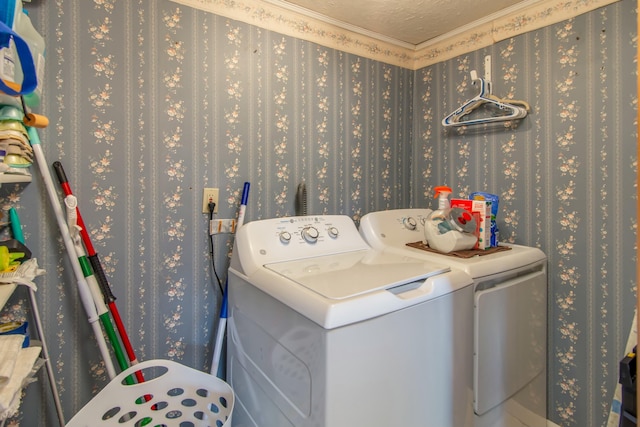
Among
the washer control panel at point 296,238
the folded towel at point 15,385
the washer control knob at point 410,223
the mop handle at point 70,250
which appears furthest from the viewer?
the washer control knob at point 410,223

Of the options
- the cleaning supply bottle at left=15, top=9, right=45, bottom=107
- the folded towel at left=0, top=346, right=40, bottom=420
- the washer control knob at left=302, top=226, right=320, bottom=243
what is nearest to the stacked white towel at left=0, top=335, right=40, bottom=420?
the folded towel at left=0, top=346, right=40, bottom=420

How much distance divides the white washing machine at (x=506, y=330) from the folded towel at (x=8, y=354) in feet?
4.31

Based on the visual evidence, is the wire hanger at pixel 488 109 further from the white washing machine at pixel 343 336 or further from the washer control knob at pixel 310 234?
the washer control knob at pixel 310 234

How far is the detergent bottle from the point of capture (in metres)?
1.40

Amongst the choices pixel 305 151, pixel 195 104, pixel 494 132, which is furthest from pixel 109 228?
pixel 494 132

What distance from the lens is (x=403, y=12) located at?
1739mm

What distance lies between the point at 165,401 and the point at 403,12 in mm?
2188

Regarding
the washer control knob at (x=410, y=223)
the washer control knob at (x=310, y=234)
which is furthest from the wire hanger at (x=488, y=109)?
the washer control knob at (x=310, y=234)

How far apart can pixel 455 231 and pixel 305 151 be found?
899 millimetres

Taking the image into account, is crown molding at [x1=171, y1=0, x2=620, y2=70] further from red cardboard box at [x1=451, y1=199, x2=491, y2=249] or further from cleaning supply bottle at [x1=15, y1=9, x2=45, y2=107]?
red cardboard box at [x1=451, y1=199, x2=491, y2=249]

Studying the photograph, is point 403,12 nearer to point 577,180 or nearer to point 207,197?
point 577,180

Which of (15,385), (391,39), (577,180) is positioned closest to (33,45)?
(15,385)

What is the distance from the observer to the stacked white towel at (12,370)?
24.8 inches

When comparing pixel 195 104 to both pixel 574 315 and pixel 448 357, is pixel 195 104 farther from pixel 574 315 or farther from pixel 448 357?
pixel 574 315
